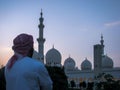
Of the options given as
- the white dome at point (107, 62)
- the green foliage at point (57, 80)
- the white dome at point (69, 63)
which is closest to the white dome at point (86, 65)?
the white dome at point (69, 63)

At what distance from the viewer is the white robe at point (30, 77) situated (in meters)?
2.47

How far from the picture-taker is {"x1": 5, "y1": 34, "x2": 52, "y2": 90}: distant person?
8.11 feet

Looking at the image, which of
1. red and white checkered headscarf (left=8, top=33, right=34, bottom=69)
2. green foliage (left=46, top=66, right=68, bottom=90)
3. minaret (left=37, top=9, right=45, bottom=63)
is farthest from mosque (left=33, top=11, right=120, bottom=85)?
red and white checkered headscarf (left=8, top=33, right=34, bottom=69)

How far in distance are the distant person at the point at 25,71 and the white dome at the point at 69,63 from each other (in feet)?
166

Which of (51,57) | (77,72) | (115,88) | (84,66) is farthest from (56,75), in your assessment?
(84,66)

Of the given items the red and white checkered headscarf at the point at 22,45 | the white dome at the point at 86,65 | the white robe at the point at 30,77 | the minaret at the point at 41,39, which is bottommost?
the white robe at the point at 30,77

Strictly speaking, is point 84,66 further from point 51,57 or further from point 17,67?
point 17,67

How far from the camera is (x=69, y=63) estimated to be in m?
54.7

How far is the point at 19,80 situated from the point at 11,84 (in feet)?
0.26

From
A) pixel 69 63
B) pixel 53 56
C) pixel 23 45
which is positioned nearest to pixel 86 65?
pixel 69 63

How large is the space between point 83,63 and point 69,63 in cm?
205

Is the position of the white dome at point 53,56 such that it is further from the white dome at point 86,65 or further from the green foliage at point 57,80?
the green foliage at point 57,80

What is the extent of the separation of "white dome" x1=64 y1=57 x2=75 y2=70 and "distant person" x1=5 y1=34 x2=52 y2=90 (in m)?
50.7

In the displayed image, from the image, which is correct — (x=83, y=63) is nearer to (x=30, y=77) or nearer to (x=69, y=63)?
(x=69, y=63)
